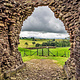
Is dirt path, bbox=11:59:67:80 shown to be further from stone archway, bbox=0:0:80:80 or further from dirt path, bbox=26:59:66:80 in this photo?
stone archway, bbox=0:0:80:80

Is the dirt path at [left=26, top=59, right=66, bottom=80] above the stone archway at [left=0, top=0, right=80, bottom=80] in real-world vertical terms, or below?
below

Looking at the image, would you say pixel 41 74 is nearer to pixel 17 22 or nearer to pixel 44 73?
pixel 44 73

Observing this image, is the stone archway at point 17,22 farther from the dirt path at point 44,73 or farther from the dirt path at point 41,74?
the dirt path at point 44,73

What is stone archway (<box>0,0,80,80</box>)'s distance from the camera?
5155 millimetres

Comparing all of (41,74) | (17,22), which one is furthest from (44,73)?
(17,22)

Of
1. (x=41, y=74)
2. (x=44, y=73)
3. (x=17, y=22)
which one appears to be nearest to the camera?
(x=41, y=74)

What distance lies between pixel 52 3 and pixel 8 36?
470cm

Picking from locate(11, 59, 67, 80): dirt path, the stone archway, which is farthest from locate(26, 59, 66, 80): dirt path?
the stone archway

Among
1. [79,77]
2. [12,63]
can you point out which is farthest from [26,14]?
[79,77]

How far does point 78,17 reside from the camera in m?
4.74

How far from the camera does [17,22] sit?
263 inches

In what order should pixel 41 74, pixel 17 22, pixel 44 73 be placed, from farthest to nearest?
pixel 17 22 → pixel 44 73 → pixel 41 74

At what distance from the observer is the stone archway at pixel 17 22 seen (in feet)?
16.9

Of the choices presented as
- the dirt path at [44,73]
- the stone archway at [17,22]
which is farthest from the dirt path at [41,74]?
the stone archway at [17,22]
